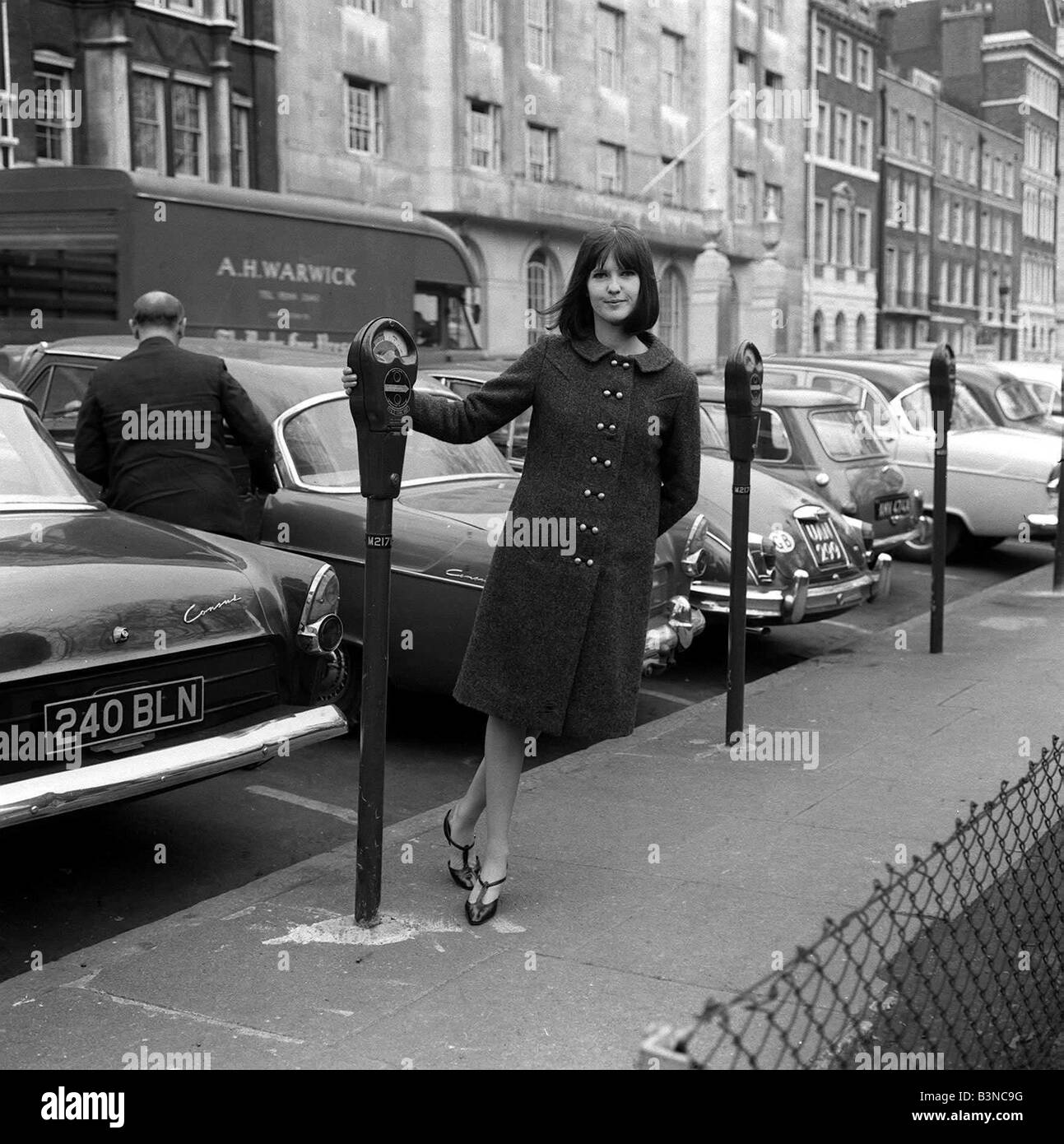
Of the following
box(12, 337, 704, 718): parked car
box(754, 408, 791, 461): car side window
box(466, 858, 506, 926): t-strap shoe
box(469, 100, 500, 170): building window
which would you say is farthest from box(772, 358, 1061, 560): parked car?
box(469, 100, 500, 170): building window

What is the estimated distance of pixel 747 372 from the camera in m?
6.79

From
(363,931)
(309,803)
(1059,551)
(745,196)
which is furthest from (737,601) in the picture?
(745,196)

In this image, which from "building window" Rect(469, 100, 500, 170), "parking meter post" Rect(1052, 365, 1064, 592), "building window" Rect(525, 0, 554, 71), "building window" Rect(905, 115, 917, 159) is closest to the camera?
"parking meter post" Rect(1052, 365, 1064, 592)

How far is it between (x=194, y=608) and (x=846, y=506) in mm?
7314

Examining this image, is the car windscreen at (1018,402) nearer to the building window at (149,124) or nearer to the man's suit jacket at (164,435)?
the man's suit jacket at (164,435)

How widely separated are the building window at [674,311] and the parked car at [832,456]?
31.4 metres

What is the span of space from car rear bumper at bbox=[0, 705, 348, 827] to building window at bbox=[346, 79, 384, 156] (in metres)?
27.9

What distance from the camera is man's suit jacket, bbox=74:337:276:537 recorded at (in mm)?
6805

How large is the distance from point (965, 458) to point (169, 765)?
10968 millimetres

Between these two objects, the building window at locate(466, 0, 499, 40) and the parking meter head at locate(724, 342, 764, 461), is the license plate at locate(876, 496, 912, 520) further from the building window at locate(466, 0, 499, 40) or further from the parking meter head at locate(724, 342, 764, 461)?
the building window at locate(466, 0, 499, 40)

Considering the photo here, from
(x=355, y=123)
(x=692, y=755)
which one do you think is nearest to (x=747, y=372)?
(x=692, y=755)

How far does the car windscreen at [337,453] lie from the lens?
297 inches

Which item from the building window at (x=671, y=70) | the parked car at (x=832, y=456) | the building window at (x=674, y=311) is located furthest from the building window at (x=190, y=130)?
the parked car at (x=832, y=456)

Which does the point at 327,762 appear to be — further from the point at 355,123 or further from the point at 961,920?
the point at 355,123
